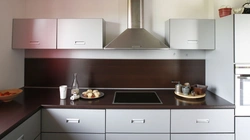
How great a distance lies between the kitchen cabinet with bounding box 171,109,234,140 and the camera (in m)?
1.57

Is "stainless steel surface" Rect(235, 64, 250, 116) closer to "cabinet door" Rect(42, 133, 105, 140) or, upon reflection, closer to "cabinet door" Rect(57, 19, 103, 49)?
"cabinet door" Rect(42, 133, 105, 140)

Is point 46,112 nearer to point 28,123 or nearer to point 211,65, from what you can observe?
point 28,123

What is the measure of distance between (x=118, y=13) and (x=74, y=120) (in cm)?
154

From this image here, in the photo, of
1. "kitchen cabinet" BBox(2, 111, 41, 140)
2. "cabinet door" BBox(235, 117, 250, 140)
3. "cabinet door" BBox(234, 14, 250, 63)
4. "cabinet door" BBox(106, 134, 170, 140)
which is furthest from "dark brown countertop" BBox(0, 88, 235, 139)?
"cabinet door" BBox(234, 14, 250, 63)

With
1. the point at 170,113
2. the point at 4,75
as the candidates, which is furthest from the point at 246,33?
the point at 4,75

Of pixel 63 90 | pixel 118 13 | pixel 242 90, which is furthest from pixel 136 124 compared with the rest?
pixel 118 13

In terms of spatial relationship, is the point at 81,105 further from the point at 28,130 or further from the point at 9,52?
the point at 9,52

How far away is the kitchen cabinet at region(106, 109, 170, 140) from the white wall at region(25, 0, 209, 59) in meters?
0.95

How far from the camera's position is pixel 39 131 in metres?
1.56

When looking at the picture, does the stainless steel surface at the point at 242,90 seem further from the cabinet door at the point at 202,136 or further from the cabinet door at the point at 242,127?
the cabinet door at the point at 202,136

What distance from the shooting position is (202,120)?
1569 millimetres

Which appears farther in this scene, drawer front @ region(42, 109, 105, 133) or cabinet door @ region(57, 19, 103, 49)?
cabinet door @ region(57, 19, 103, 49)

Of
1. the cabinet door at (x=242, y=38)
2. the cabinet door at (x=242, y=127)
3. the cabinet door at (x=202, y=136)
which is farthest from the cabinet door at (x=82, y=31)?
the cabinet door at (x=242, y=127)

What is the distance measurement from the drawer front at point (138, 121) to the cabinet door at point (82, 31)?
2.87 feet
